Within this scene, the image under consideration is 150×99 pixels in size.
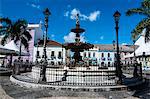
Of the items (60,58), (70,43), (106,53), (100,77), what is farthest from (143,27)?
(106,53)

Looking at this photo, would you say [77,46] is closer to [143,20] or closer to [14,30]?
[143,20]

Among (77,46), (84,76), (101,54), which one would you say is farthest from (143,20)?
(101,54)

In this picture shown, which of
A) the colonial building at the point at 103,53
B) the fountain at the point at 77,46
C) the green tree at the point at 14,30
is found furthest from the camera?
the colonial building at the point at 103,53

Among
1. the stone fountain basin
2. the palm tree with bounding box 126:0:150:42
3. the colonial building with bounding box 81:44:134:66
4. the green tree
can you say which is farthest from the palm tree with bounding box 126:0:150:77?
the colonial building with bounding box 81:44:134:66

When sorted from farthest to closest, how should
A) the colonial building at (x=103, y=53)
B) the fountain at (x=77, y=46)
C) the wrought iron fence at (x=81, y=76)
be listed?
the colonial building at (x=103, y=53), the fountain at (x=77, y=46), the wrought iron fence at (x=81, y=76)

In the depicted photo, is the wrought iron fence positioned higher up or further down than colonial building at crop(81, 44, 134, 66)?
further down

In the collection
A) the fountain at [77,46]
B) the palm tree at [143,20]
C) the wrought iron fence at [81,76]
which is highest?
the palm tree at [143,20]

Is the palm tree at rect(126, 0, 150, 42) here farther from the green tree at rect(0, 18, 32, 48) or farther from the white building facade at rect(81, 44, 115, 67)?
the white building facade at rect(81, 44, 115, 67)

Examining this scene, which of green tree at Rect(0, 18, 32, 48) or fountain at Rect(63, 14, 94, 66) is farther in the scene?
green tree at Rect(0, 18, 32, 48)

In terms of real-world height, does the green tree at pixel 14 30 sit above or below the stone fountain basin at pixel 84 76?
above

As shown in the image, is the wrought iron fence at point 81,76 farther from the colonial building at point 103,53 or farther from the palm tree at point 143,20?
the colonial building at point 103,53

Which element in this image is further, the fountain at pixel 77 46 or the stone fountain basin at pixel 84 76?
the fountain at pixel 77 46

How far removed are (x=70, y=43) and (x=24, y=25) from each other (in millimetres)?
17752

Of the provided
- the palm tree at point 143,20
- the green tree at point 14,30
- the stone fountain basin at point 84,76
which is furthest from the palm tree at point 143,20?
the green tree at point 14,30
